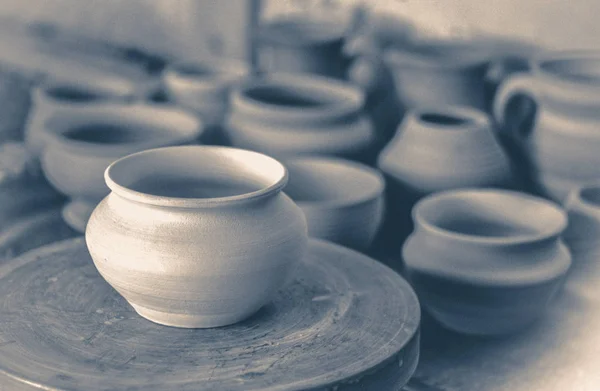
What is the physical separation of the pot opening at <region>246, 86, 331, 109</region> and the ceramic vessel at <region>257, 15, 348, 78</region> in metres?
0.31

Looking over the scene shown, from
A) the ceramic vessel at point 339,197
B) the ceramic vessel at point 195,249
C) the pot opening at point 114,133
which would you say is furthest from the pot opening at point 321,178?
the ceramic vessel at point 195,249

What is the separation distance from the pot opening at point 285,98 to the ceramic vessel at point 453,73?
23cm

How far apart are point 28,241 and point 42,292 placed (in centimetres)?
72

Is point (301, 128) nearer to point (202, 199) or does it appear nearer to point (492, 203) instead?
point (492, 203)

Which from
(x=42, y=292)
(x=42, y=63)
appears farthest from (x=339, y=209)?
(x=42, y=63)

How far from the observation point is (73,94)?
248cm

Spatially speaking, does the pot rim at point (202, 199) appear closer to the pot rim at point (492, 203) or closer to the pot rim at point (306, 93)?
the pot rim at point (492, 203)

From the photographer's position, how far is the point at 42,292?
1.23 meters

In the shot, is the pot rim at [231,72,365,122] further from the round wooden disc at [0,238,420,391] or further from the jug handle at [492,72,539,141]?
the round wooden disc at [0,238,420,391]

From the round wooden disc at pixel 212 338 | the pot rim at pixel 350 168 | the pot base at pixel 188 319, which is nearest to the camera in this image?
the round wooden disc at pixel 212 338

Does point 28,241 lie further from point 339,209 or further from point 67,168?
point 339,209

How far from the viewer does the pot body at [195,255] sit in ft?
3.51

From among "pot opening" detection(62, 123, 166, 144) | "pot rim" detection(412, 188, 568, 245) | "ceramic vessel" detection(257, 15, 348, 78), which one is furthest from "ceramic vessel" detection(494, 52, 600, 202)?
"pot opening" detection(62, 123, 166, 144)

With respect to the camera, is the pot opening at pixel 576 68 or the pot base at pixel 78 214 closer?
the pot base at pixel 78 214
